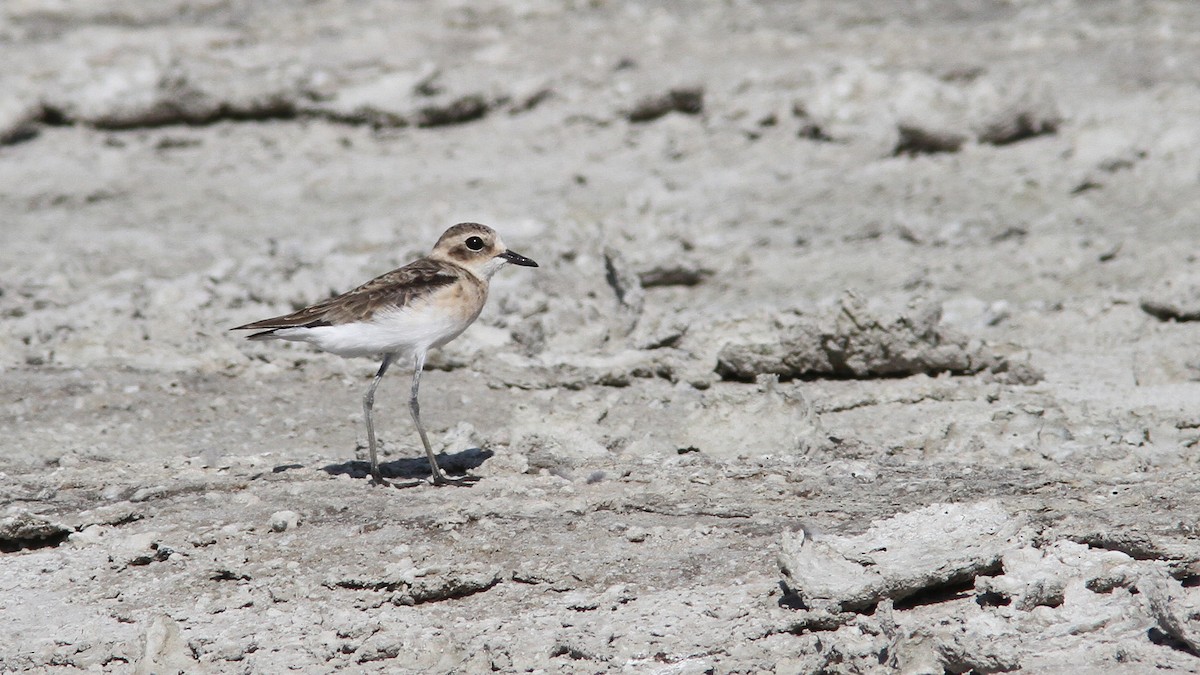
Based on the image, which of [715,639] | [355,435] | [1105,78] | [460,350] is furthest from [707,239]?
[715,639]

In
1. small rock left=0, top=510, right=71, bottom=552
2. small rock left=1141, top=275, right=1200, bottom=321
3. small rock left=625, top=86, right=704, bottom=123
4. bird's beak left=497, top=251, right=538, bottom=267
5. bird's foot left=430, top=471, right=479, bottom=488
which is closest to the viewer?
small rock left=0, top=510, right=71, bottom=552

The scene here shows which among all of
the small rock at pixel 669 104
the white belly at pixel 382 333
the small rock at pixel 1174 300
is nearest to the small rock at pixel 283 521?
the white belly at pixel 382 333

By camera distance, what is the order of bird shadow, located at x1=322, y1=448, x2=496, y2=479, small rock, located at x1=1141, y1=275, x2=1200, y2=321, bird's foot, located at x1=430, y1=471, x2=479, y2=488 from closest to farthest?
1. bird's foot, located at x1=430, y1=471, x2=479, y2=488
2. bird shadow, located at x1=322, y1=448, x2=496, y2=479
3. small rock, located at x1=1141, y1=275, x2=1200, y2=321

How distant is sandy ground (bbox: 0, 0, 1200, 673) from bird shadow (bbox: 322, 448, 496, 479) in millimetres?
28

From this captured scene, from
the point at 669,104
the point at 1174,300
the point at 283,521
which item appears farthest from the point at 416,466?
the point at 669,104

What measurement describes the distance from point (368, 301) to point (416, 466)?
0.82 metres

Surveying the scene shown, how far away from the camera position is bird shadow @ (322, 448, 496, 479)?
20.5ft

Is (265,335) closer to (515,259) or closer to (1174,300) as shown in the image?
(515,259)

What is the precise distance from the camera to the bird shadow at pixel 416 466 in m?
6.24

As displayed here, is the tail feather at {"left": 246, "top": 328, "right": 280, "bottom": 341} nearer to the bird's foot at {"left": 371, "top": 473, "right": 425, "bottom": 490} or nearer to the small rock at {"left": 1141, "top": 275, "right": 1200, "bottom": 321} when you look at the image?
the bird's foot at {"left": 371, "top": 473, "right": 425, "bottom": 490}

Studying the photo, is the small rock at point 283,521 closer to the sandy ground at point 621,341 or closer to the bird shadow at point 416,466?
the sandy ground at point 621,341

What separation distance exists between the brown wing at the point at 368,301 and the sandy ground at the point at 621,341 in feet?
2.15

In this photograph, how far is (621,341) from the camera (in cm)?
792

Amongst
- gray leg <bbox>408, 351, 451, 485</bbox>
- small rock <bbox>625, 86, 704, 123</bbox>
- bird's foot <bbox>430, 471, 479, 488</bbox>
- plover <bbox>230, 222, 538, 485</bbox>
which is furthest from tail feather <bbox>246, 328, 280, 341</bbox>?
small rock <bbox>625, 86, 704, 123</bbox>
